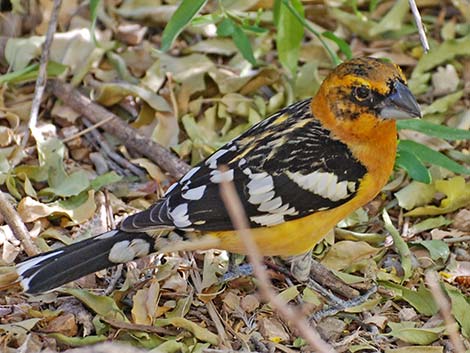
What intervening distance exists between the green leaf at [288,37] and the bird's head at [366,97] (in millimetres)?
1145

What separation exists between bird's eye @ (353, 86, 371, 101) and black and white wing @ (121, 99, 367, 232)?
231 millimetres

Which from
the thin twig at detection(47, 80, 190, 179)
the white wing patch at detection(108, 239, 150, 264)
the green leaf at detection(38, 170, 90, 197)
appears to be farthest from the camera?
the thin twig at detection(47, 80, 190, 179)

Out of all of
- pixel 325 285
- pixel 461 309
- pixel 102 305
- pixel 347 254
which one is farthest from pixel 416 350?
pixel 102 305

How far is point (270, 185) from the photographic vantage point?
4148 millimetres

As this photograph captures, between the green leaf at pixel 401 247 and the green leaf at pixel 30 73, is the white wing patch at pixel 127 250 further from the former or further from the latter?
the green leaf at pixel 30 73

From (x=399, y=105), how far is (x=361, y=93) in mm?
186

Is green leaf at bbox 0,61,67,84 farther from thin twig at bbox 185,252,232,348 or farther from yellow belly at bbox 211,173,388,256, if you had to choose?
yellow belly at bbox 211,173,388,256

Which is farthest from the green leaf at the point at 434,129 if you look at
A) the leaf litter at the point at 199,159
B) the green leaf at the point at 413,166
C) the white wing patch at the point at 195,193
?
the white wing patch at the point at 195,193

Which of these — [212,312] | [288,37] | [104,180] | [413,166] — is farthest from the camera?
[288,37]

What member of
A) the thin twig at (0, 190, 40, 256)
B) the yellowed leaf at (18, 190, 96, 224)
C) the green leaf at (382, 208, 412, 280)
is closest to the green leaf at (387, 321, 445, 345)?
the green leaf at (382, 208, 412, 280)

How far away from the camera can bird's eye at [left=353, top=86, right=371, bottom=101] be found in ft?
13.6

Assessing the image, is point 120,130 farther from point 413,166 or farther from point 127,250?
point 413,166

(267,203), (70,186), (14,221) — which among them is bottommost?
(70,186)

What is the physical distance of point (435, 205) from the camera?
5.10 m
